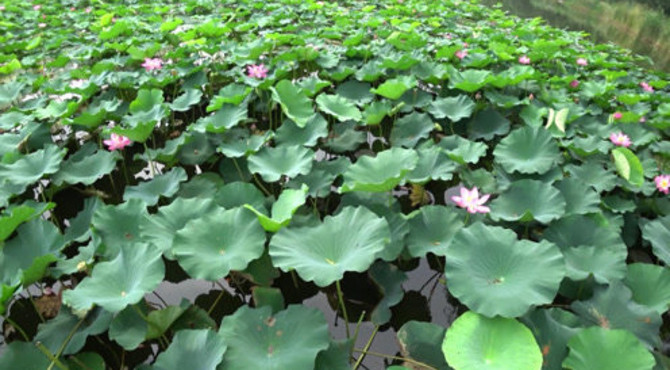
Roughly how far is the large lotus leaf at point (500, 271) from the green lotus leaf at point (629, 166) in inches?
32.5

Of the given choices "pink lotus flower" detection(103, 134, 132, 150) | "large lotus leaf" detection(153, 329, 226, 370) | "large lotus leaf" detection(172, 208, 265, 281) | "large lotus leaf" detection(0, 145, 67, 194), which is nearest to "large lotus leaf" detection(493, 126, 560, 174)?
"large lotus leaf" detection(172, 208, 265, 281)

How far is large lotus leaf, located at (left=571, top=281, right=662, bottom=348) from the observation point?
1272mm

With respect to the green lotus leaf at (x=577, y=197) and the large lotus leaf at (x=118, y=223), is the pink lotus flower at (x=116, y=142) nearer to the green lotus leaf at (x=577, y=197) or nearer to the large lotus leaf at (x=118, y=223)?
the large lotus leaf at (x=118, y=223)

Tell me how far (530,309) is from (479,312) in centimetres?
18

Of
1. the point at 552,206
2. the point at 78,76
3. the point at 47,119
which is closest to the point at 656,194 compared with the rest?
the point at 552,206

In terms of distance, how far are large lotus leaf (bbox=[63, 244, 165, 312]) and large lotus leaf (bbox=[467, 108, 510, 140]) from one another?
1.76m

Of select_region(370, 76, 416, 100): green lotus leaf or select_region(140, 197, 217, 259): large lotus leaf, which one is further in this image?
select_region(370, 76, 416, 100): green lotus leaf

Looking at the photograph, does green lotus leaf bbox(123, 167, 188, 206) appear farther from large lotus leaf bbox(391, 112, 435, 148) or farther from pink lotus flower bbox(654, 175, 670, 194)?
pink lotus flower bbox(654, 175, 670, 194)

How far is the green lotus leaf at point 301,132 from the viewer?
2.18m

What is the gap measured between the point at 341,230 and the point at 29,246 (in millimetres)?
1088

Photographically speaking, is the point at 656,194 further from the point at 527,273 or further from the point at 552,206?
the point at 527,273

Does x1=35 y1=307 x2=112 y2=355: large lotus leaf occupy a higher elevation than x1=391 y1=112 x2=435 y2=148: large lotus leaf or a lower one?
lower

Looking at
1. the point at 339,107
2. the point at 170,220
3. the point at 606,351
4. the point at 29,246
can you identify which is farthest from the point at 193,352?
the point at 339,107

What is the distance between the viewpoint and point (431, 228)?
1652mm
